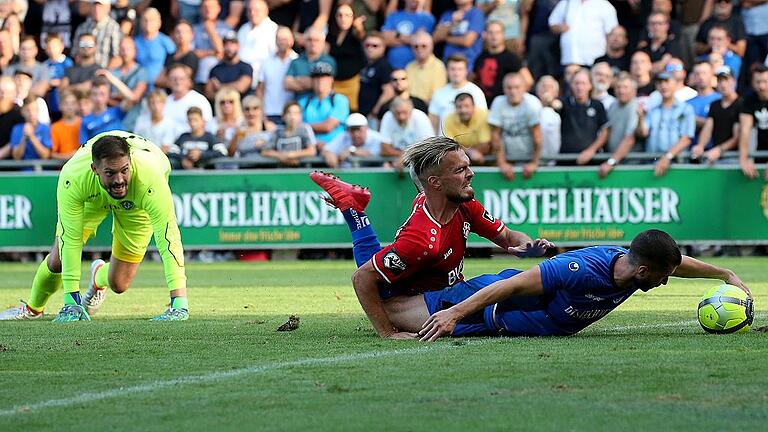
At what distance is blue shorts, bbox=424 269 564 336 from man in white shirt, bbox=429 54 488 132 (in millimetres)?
9634

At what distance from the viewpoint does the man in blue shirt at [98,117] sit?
1950 cm

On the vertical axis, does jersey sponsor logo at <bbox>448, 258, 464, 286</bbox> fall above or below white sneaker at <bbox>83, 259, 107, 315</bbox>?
above

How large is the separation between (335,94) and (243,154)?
162 cm

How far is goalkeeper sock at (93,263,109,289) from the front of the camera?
38.1 ft

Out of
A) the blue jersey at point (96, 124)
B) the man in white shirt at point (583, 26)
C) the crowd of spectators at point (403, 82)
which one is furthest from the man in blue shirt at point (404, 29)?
the blue jersey at point (96, 124)

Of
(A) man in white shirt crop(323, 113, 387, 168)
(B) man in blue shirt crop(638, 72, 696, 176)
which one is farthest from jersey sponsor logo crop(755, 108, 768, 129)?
(A) man in white shirt crop(323, 113, 387, 168)

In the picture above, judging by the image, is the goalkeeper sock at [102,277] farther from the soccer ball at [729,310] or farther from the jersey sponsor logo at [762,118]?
the jersey sponsor logo at [762,118]

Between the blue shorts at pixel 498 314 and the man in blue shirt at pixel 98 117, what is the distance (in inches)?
456

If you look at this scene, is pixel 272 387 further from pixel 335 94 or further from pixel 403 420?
pixel 335 94

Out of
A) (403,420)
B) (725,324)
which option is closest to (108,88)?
(725,324)

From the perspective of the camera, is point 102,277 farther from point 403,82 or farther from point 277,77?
point 277,77

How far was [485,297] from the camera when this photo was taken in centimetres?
806

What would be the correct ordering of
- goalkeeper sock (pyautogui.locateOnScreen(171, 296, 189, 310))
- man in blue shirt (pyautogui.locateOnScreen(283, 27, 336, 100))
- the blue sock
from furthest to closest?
man in blue shirt (pyautogui.locateOnScreen(283, 27, 336, 100)) < goalkeeper sock (pyautogui.locateOnScreen(171, 296, 189, 310)) < the blue sock

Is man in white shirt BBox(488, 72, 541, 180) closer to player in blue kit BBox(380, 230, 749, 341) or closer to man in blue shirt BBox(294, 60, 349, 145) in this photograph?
man in blue shirt BBox(294, 60, 349, 145)
